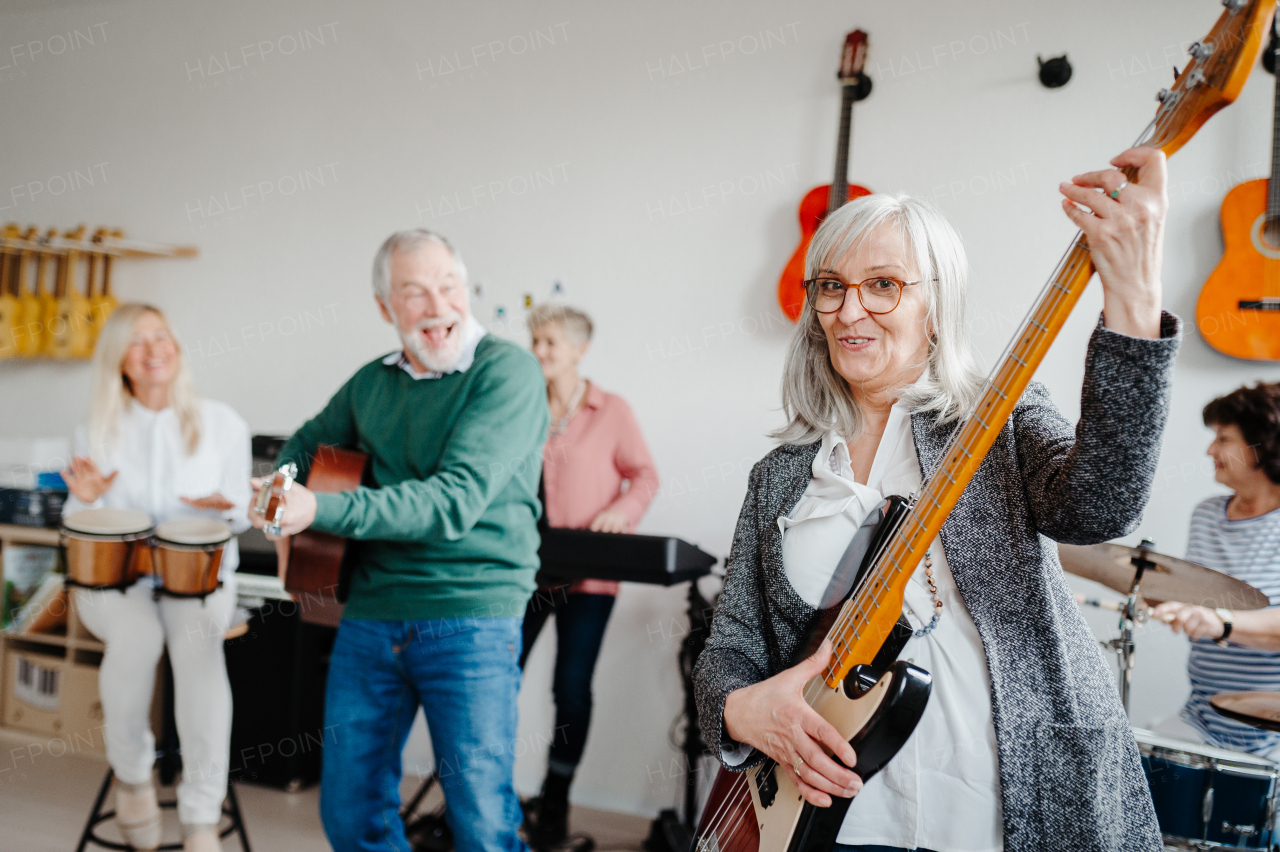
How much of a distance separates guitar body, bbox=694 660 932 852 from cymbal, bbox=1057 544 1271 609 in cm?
121

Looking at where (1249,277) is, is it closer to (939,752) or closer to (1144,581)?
(1144,581)

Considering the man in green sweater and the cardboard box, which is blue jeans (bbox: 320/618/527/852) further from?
the cardboard box

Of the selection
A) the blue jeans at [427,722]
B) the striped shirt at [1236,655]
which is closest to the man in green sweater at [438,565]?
the blue jeans at [427,722]

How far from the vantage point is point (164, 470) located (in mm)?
2756

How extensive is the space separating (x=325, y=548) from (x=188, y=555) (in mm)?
748

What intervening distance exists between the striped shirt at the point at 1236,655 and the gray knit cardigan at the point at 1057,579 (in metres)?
1.52

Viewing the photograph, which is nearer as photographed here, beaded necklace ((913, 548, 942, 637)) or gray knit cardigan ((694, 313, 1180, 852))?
gray knit cardigan ((694, 313, 1180, 852))

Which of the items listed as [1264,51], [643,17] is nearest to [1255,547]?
[1264,51]

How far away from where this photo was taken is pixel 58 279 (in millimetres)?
4203

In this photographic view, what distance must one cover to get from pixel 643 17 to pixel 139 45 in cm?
262

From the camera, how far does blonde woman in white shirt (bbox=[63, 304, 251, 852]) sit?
8.23ft

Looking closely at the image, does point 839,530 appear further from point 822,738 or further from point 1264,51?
point 1264,51

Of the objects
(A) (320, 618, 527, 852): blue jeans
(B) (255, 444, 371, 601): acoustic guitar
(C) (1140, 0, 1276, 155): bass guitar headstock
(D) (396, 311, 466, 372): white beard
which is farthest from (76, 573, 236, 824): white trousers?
(C) (1140, 0, 1276, 155): bass guitar headstock

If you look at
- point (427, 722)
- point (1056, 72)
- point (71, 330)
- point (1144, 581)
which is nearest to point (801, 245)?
point (1056, 72)
